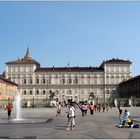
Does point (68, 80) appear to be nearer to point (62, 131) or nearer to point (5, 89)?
point (5, 89)

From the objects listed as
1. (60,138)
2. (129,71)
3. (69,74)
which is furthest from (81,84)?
(60,138)

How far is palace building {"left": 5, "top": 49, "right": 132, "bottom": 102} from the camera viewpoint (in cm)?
13338

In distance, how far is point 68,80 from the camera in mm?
136250

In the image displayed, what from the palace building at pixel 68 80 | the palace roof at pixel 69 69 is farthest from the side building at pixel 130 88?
the palace roof at pixel 69 69

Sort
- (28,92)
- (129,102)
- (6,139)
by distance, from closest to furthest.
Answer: (6,139) < (129,102) < (28,92)

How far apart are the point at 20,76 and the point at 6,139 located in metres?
122

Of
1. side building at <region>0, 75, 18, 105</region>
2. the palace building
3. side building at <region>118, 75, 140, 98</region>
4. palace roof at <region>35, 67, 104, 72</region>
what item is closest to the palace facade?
side building at <region>0, 75, 18, 105</region>

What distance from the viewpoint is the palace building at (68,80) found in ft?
438

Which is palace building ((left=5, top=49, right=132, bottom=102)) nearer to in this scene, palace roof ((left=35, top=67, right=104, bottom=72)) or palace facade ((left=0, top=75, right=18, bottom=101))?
palace roof ((left=35, top=67, right=104, bottom=72))

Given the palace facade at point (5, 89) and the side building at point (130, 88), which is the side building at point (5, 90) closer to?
the palace facade at point (5, 89)

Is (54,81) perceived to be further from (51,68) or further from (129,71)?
(129,71)

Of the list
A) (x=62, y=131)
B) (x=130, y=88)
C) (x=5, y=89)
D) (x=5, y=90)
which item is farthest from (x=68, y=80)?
(x=62, y=131)

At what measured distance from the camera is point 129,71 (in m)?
134

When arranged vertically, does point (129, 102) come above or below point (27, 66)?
below
